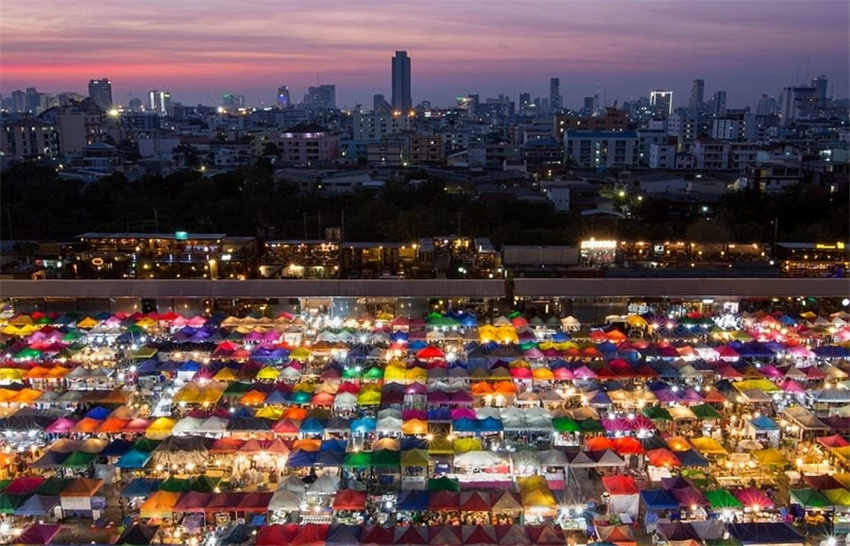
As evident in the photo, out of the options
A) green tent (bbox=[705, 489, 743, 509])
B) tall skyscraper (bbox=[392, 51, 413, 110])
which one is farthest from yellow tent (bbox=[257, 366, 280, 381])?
tall skyscraper (bbox=[392, 51, 413, 110])

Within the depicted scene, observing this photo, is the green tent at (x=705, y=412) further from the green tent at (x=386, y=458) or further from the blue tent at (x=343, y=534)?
the blue tent at (x=343, y=534)

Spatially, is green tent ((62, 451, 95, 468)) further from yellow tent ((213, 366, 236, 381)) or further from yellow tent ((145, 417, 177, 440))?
yellow tent ((213, 366, 236, 381))

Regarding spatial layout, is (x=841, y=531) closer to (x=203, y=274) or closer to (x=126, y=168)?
(x=203, y=274)

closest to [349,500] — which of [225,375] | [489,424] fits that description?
[489,424]

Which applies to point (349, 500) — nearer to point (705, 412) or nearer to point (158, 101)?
point (705, 412)

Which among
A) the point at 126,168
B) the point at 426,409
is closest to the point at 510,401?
the point at 426,409

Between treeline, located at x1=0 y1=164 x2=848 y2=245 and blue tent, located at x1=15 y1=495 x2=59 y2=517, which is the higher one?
treeline, located at x1=0 y1=164 x2=848 y2=245
